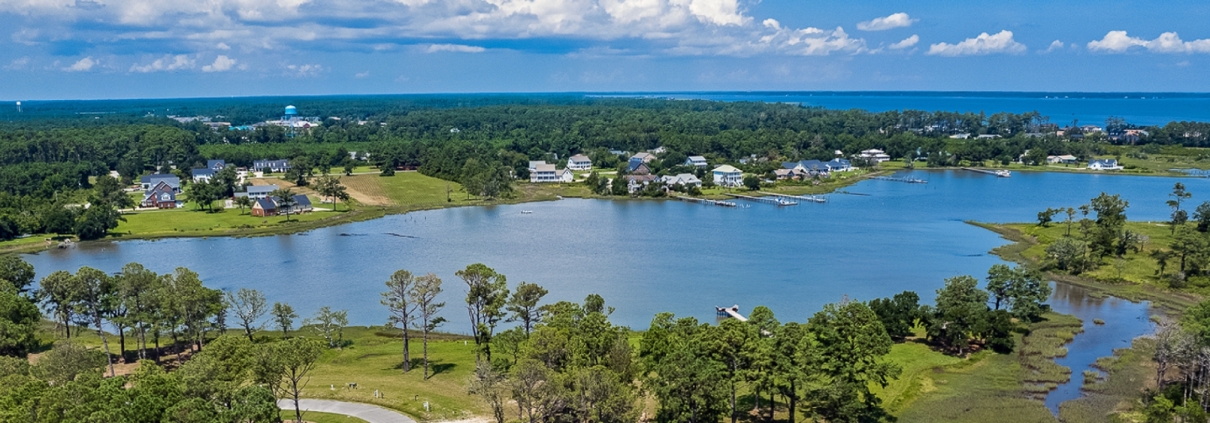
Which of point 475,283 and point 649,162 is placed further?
point 649,162

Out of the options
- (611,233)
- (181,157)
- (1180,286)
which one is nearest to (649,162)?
(611,233)

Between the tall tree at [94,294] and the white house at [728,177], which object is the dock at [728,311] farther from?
the white house at [728,177]

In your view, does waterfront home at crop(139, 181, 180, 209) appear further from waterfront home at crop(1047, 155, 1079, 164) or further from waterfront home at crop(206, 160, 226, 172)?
waterfront home at crop(1047, 155, 1079, 164)

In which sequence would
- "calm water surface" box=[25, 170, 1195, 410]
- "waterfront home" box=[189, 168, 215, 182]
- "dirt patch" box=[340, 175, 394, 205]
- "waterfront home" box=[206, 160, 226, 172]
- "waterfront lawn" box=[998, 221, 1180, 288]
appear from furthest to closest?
1. "waterfront home" box=[206, 160, 226, 172]
2. "waterfront home" box=[189, 168, 215, 182]
3. "dirt patch" box=[340, 175, 394, 205]
4. "waterfront lawn" box=[998, 221, 1180, 288]
5. "calm water surface" box=[25, 170, 1195, 410]

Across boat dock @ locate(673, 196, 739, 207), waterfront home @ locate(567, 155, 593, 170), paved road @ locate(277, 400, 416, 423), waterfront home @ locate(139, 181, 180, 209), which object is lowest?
paved road @ locate(277, 400, 416, 423)

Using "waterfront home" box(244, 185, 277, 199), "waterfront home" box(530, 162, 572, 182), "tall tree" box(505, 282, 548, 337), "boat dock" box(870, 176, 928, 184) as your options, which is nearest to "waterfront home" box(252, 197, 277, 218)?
"waterfront home" box(244, 185, 277, 199)

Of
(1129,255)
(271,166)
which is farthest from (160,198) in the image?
(1129,255)

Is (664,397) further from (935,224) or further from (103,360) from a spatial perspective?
(935,224)
